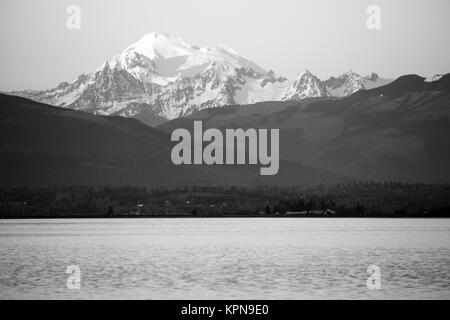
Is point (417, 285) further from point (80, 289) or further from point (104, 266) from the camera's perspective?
point (104, 266)

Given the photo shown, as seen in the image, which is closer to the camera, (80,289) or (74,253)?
(80,289)

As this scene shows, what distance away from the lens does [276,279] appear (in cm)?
10444

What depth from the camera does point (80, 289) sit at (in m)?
95.1

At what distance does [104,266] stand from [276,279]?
3086 centimetres
